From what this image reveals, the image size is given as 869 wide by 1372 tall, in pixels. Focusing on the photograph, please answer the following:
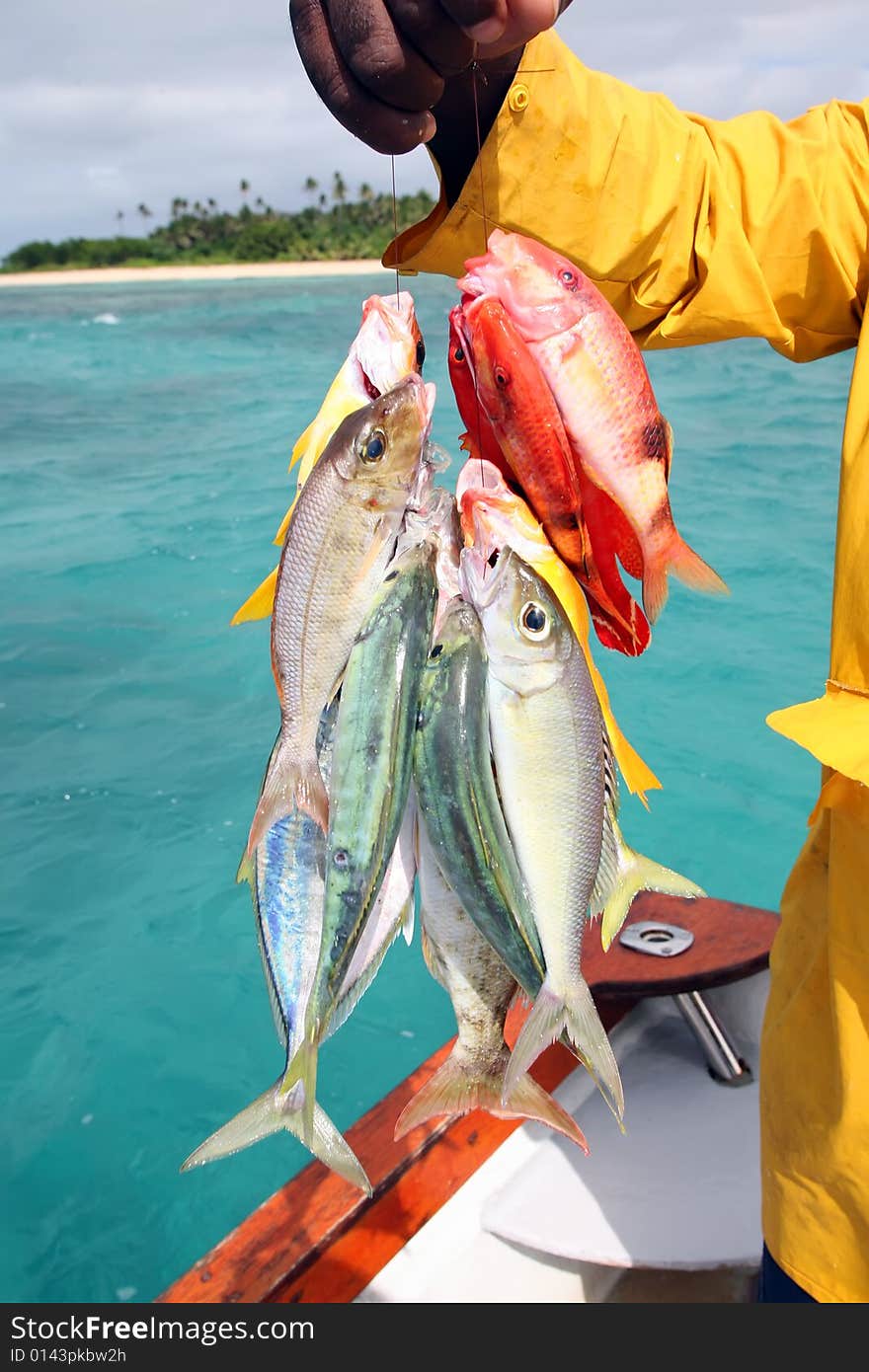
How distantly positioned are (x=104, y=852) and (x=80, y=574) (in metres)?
4.88

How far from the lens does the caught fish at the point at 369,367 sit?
1384 millimetres

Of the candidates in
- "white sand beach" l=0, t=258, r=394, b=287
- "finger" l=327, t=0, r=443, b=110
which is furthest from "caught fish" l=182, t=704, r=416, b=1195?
"white sand beach" l=0, t=258, r=394, b=287

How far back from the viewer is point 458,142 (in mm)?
1513

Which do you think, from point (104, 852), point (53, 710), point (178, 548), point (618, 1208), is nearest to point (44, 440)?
point (178, 548)

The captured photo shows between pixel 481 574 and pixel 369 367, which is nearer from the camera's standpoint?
pixel 481 574

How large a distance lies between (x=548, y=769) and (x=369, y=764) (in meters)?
0.21

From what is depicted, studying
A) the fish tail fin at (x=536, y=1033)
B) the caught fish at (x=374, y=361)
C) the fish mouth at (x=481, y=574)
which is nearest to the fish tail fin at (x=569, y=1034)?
the fish tail fin at (x=536, y=1033)

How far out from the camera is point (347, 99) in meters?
1.25

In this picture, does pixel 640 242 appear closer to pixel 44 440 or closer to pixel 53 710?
pixel 53 710

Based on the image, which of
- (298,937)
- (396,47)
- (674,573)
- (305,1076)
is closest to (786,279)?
(674,573)

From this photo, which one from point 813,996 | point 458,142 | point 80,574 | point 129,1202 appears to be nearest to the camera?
point 458,142

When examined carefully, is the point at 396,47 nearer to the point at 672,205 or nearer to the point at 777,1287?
the point at 672,205

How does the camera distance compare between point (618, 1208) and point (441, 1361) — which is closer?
point (441, 1361)

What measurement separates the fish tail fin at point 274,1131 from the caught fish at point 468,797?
0.34 m
